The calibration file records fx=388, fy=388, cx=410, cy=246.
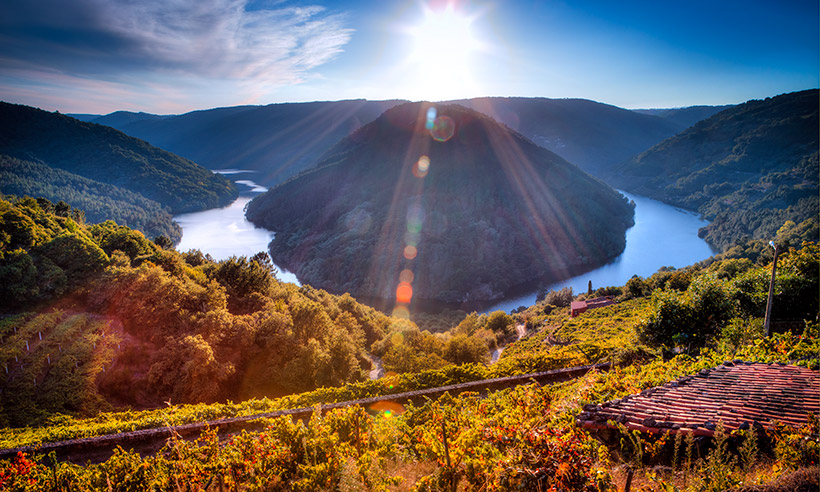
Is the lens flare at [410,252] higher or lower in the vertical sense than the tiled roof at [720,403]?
lower

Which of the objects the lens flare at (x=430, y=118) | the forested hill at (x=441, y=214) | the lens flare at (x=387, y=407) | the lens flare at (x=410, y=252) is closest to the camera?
the lens flare at (x=387, y=407)

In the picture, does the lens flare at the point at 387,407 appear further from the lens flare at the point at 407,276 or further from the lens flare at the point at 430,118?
the lens flare at the point at 430,118

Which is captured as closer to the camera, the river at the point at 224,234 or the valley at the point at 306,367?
the valley at the point at 306,367

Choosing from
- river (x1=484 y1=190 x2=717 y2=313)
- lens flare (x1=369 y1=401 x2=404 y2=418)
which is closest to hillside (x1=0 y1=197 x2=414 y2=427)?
lens flare (x1=369 y1=401 x2=404 y2=418)

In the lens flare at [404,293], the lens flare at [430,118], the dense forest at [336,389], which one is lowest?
the lens flare at [404,293]

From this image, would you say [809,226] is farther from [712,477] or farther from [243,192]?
[243,192]

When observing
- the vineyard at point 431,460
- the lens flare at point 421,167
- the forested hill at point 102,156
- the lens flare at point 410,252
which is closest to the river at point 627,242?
the forested hill at point 102,156

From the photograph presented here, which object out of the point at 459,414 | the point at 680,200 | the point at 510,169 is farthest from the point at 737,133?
the point at 459,414
